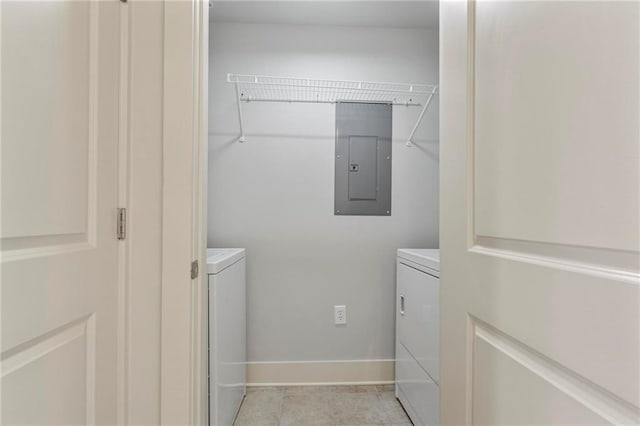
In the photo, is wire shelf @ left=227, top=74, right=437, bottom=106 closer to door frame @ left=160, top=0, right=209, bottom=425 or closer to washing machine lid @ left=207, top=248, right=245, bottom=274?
washing machine lid @ left=207, top=248, right=245, bottom=274

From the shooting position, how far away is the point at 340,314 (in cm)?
210

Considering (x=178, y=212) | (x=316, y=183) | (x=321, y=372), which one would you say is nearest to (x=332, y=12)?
(x=316, y=183)

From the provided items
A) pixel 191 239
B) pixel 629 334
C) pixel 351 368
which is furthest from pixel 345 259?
pixel 629 334

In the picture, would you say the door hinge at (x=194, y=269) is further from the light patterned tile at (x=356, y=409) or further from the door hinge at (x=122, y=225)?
the light patterned tile at (x=356, y=409)

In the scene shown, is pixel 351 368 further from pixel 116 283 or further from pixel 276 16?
pixel 276 16

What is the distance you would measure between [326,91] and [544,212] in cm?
178

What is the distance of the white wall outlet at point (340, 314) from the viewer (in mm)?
2096

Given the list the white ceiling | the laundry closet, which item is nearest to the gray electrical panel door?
the laundry closet

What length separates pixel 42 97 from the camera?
0.61 metres

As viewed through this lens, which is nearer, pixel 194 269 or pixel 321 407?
pixel 194 269

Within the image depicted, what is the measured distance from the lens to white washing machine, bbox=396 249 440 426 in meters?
1.44

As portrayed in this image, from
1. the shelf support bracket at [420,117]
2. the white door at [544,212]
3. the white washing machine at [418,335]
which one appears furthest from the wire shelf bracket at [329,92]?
the white door at [544,212]

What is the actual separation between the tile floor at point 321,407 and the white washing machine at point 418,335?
0.36 ft

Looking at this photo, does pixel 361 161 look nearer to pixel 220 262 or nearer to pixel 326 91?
pixel 326 91
